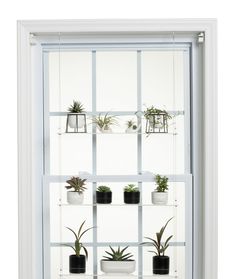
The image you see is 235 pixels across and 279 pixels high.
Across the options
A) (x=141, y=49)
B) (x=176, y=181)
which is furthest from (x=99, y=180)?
(x=141, y=49)

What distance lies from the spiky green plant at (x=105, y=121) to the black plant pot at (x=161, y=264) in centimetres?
89

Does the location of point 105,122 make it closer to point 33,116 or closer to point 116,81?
point 116,81

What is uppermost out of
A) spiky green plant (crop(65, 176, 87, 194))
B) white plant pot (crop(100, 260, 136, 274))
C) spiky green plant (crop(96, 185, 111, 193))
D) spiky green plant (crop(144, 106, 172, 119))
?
spiky green plant (crop(144, 106, 172, 119))

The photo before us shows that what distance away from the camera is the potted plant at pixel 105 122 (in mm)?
3609

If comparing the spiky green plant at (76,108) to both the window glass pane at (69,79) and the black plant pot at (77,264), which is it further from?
the black plant pot at (77,264)

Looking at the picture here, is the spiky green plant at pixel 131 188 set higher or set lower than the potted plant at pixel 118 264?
higher

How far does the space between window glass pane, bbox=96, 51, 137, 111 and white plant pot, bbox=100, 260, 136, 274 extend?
38.4 inches

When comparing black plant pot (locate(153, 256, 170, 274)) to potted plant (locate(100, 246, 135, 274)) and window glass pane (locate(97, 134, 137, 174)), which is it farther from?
window glass pane (locate(97, 134, 137, 174))

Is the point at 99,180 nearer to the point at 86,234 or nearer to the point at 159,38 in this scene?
the point at 86,234

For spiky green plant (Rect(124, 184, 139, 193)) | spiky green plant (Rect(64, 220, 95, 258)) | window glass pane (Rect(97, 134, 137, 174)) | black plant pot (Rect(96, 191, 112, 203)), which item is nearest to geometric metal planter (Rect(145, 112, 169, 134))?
window glass pane (Rect(97, 134, 137, 174))

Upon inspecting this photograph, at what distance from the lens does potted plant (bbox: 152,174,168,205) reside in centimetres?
356

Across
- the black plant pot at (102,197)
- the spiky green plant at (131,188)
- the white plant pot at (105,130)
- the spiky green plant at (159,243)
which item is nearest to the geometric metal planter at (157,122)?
the white plant pot at (105,130)

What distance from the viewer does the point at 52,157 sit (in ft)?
11.9

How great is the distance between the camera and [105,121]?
362 centimetres
